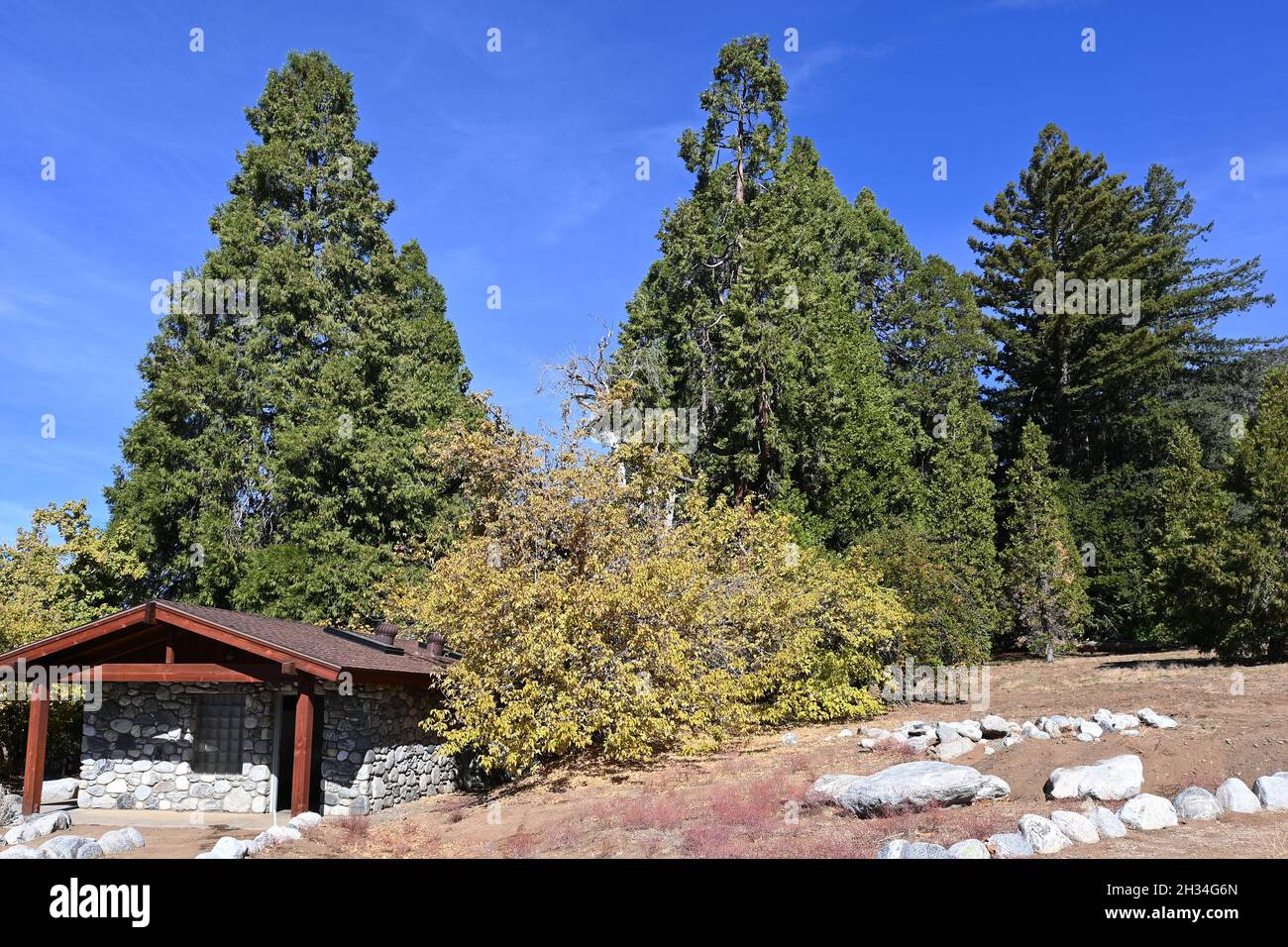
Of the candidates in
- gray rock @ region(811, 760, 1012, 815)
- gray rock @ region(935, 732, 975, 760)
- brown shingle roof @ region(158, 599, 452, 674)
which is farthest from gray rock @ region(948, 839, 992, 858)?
brown shingle roof @ region(158, 599, 452, 674)

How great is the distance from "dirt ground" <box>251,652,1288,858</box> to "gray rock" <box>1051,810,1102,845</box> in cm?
14

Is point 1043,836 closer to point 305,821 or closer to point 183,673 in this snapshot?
point 305,821

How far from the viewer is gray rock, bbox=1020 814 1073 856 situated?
757 cm

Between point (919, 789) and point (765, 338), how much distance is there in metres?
18.3

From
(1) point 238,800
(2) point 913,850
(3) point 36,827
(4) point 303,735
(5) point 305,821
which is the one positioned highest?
(2) point 913,850

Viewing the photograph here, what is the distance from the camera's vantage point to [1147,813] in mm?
8125

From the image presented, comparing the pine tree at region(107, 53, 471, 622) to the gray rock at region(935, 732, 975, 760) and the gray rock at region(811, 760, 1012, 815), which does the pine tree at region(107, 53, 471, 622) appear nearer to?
the gray rock at region(935, 732, 975, 760)

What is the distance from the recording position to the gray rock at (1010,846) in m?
7.43

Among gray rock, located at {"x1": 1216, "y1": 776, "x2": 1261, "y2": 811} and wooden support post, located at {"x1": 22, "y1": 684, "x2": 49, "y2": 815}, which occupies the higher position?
gray rock, located at {"x1": 1216, "y1": 776, "x2": 1261, "y2": 811}

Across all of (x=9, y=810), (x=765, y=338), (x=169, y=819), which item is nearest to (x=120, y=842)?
(x=169, y=819)

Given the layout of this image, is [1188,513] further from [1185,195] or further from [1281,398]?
[1185,195]

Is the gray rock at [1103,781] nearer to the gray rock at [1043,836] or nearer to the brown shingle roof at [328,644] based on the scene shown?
the gray rock at [1043,836]

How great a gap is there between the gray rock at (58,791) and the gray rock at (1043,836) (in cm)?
1535
